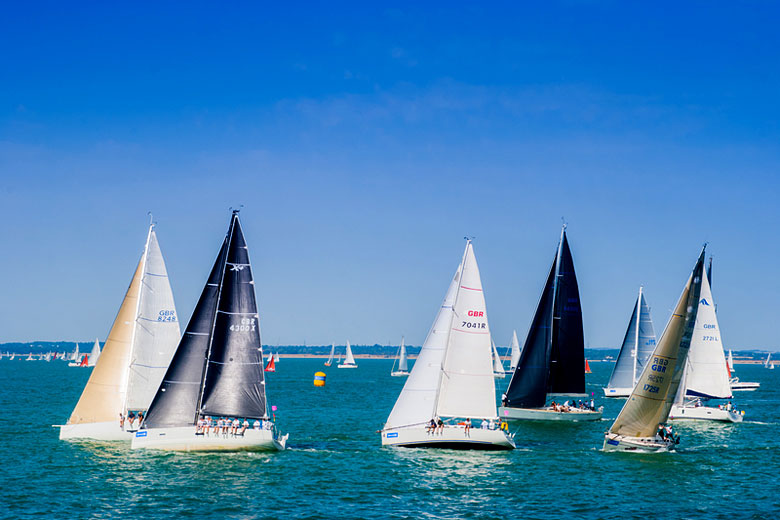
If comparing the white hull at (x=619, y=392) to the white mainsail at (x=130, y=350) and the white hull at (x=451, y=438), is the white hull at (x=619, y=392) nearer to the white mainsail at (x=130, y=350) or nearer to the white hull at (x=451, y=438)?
the white hull at (x=451, y=438)

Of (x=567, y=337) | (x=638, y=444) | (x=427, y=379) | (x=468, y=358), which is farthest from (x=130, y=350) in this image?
(x=567, y=337)

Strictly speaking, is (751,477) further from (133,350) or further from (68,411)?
(68,411)

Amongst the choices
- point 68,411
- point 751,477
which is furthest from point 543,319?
point 68,411

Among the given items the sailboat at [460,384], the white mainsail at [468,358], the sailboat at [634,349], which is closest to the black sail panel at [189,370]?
the sailboat at [460,384]

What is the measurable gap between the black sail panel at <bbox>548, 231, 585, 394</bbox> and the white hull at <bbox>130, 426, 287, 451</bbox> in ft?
99.0

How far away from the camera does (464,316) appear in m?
45.7

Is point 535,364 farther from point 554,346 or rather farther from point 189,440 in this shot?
point 189,440

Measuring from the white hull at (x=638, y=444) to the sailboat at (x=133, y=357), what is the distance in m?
25.0

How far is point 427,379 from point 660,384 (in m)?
12.5

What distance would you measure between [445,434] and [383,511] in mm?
11665

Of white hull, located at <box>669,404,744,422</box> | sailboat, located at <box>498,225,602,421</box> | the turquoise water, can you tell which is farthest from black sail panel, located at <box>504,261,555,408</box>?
white hull, located at <box>669,404,744,422</box>

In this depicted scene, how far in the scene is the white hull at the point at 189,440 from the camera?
41875mm

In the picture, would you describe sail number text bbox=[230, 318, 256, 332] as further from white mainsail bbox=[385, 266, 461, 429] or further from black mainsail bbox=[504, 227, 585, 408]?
black mainsail bbox=[504, 227, 585, 408]

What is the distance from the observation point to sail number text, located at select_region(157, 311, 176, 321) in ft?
157
